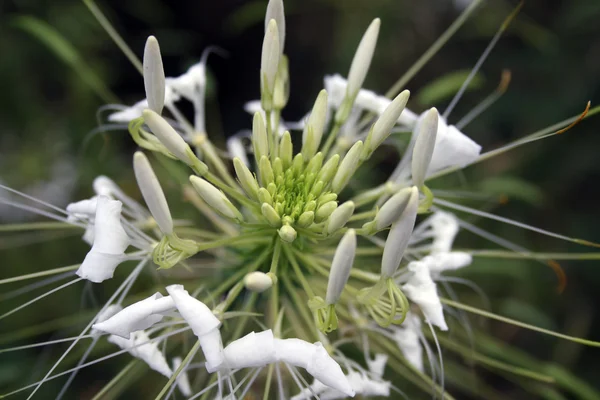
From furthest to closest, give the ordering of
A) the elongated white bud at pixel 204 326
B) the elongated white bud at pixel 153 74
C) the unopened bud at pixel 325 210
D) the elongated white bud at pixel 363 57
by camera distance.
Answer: the elongated white bud at pixel 363 57, the unopened bud at pixel 325 210, the elongated white bud at pixel 153 74, the elongated white bud at pixel 204 326

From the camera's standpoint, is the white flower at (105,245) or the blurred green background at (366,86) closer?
the white flower at (105,245)

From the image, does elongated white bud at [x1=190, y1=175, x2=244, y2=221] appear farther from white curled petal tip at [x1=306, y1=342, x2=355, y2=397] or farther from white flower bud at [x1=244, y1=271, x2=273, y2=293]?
white curled petal tip at [x1=306, y1=342, x2=355, y2=397]

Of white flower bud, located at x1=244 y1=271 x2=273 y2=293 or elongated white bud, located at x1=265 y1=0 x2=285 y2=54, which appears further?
elongated white bud, located at x1=265 y1=0 x2=285 y2=54

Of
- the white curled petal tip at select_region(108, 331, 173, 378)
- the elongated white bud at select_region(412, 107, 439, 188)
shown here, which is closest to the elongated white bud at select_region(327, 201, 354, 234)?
the elongated white bud at select_region(412, 107, 439, 188)

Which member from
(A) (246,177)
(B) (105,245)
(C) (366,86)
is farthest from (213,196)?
(C) (366,86)

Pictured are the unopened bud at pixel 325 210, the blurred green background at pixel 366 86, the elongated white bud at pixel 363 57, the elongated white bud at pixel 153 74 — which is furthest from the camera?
the blurred green background at pixel 366 86

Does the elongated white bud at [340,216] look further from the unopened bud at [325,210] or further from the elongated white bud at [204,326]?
the elongated white bud at [204,326]

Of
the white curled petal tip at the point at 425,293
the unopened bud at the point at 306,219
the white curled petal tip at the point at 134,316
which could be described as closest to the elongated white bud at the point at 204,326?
the white curled petal tip at the point at 134,316
